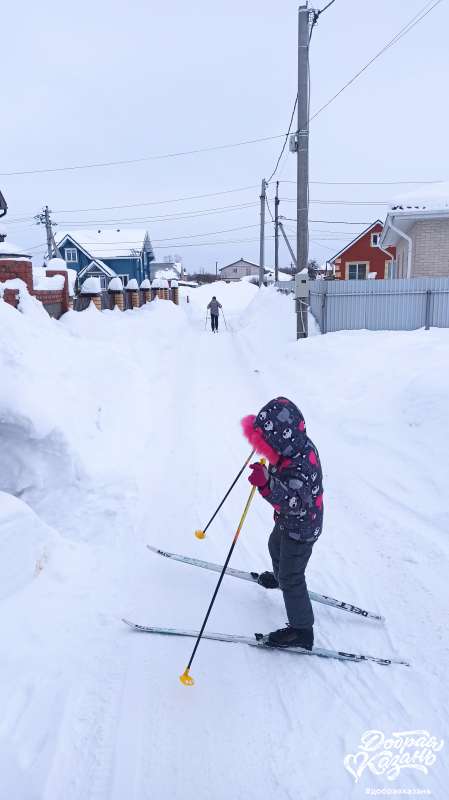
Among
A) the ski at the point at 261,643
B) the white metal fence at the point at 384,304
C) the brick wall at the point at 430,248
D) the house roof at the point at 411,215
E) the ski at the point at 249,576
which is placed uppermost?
the house roof at the point at 411,215

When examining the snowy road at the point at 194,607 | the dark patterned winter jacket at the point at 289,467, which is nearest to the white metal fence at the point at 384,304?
the snowy road at the point at 194,607

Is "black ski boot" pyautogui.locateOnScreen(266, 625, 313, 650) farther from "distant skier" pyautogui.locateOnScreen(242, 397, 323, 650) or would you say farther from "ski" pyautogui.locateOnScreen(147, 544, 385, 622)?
"ski" pyautogui.locateOnScreen(147, 544, 385, 622)

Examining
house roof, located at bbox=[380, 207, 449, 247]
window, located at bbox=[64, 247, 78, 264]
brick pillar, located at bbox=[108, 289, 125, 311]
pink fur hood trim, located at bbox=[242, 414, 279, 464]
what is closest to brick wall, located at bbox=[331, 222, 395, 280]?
window, located at bbox=[64, 247, 78, 264]

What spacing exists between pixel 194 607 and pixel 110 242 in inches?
1847

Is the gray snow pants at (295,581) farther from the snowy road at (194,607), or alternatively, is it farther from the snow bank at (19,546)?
the snow bank at (19,546)


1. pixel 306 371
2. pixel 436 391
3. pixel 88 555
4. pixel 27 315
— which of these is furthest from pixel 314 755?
pixel 306 371

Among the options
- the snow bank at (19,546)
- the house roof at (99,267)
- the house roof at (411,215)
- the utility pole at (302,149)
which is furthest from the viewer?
the house roof at (99,267)

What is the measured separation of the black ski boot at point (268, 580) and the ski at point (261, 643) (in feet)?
1.69

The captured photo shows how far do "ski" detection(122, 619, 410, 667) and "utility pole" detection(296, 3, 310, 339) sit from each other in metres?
11.9

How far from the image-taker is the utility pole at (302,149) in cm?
1376

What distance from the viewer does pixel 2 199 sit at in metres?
14.3

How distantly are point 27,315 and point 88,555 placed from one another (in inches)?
173

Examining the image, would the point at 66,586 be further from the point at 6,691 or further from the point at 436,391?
the point at 436,391

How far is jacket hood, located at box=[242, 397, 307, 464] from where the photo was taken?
3.23 m
